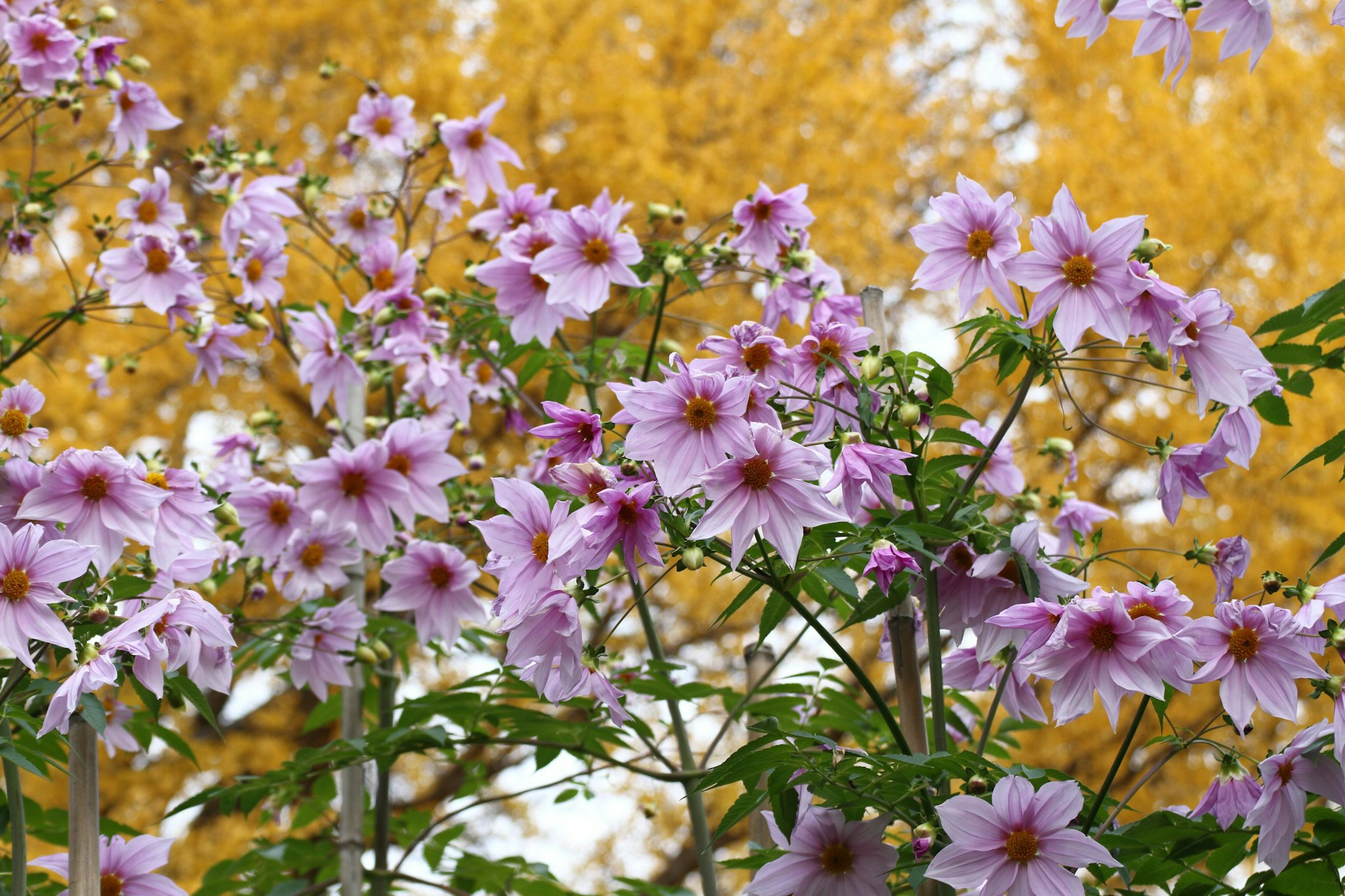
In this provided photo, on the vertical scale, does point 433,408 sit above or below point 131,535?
above

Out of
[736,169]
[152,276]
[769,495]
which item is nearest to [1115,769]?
[769,495]

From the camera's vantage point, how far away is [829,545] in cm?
120

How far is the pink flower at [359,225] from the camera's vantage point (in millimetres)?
2281

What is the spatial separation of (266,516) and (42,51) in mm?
740

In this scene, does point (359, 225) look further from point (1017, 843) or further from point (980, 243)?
point (1017, 843)

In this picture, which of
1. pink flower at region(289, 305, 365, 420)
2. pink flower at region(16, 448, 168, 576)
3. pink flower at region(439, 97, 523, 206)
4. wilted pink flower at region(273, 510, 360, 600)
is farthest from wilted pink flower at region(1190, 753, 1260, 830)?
pink flower at region(439, 97, 523, 206)

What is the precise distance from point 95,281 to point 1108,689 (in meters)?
1.63

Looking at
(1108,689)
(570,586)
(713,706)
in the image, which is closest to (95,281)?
(570,586)

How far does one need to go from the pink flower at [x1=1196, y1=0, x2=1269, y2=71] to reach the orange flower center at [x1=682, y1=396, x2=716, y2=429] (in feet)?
1.94

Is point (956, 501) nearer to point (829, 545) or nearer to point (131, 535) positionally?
point (829, 545)

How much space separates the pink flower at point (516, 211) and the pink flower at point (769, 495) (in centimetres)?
96

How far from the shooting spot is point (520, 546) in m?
1.12

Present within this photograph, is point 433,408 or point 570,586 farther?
point 433,408

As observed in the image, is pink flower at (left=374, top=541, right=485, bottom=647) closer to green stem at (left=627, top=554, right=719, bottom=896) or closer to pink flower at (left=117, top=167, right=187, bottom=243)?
green stem at (left=627, top=554, right=719, bottom=896)
